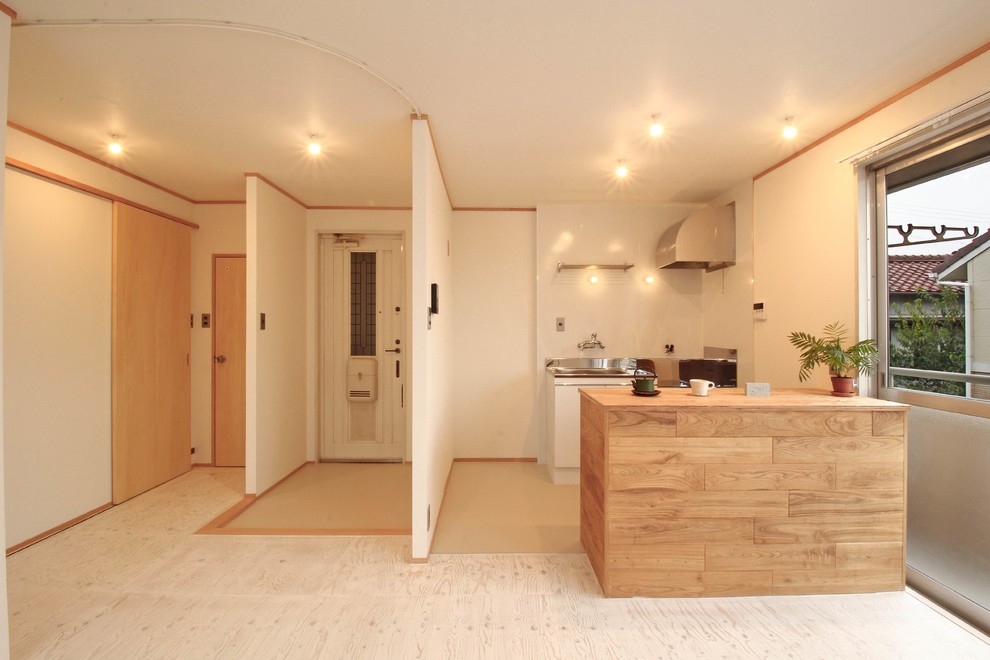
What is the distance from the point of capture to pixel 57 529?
107 inches

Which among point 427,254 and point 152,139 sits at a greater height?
point 152,139

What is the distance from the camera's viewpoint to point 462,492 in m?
3.42

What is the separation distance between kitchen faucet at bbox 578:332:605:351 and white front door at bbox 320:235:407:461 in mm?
1808

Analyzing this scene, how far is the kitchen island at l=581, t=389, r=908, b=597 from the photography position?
2014mm

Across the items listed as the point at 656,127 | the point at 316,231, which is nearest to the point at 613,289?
the point at 656,127

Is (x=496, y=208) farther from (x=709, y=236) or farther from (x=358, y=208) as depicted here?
(x=709, y=236)

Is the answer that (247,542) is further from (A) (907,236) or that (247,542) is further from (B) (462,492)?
(A) (907,236)

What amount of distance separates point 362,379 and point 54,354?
2.21 metres

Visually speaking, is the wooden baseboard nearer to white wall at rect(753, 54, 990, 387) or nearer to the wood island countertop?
the wood island countertop

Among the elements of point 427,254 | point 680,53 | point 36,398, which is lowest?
point 36,398

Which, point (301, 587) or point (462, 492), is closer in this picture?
point (301, 587)

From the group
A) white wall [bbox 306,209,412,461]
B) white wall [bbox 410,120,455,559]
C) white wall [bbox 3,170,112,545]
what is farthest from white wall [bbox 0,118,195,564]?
white wall [bbox 410,120,455,559]

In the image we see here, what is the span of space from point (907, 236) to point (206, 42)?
361 cm

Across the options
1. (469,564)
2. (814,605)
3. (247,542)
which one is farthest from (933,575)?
(247,542)
